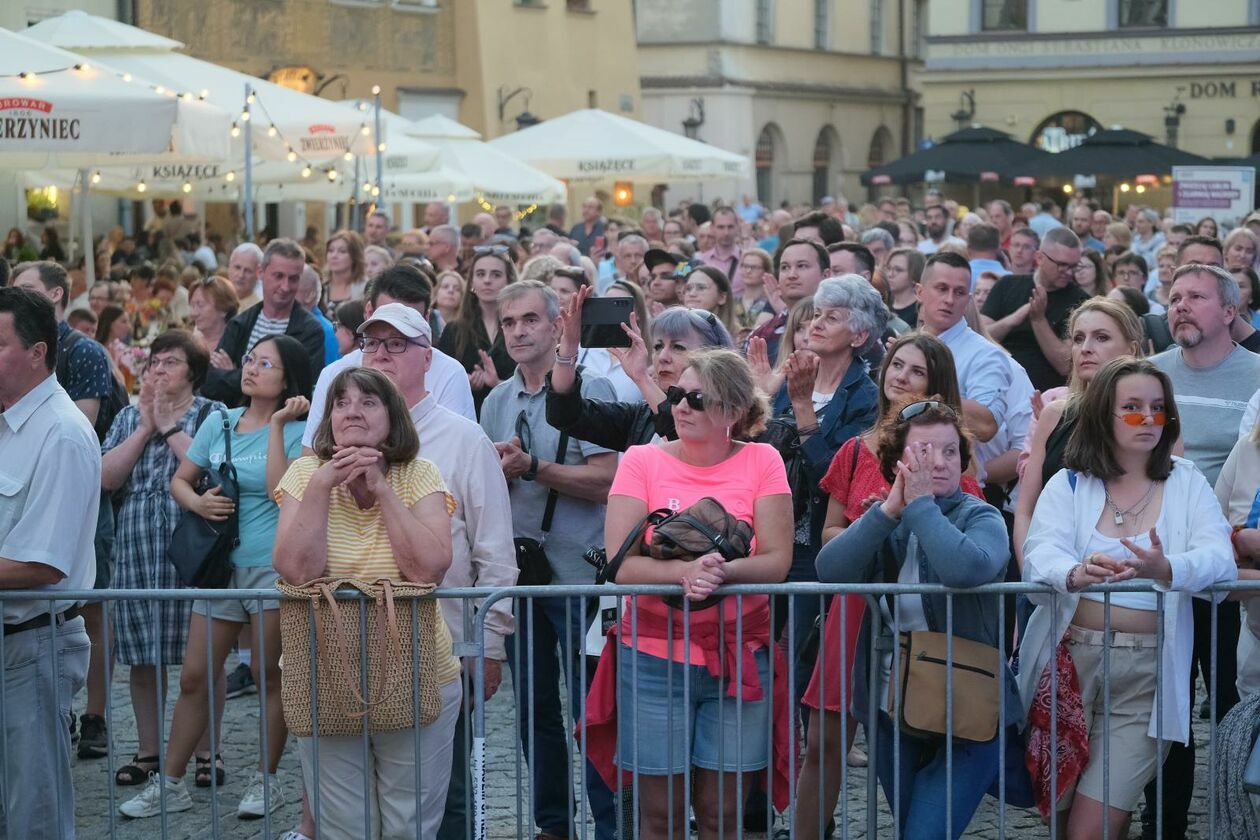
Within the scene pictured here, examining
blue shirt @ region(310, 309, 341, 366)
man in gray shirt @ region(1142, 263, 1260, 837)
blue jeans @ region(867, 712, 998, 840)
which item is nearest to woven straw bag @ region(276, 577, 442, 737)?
blue jeans @ region(867, 712, 998, 840)

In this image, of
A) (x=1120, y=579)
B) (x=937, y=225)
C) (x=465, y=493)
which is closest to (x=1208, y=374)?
(x=1120, y=579)

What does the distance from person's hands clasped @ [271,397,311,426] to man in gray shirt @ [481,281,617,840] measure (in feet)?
2.40

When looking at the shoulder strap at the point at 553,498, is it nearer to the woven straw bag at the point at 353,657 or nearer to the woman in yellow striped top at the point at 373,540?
the woman in yellow striped top at the point at 373,540

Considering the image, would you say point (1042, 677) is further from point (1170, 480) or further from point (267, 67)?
point (267, 67)

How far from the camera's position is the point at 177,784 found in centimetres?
713

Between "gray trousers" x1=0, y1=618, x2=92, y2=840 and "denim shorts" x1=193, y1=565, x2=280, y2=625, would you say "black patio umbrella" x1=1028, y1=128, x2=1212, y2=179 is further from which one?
"gray trousers" x1=0, y1=618, x2=92, y2=840

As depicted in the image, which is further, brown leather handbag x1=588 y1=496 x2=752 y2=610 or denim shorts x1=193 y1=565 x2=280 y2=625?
denim shorts x1=193 y1=565 x2=280 y2=625

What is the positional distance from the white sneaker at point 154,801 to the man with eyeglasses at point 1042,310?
5363 millimetres

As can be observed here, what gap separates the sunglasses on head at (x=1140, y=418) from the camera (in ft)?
18.4

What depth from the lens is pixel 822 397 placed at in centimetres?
693

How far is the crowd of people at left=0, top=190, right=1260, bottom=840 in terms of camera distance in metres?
5.48

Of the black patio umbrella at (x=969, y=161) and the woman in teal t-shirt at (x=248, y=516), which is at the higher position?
the black patio umbrella at (x=969, y=161)

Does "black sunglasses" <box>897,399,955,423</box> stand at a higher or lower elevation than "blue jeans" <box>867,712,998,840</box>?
higher

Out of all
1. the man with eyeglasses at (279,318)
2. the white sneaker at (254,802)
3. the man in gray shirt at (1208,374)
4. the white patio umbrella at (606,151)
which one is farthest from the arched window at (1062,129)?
the white sneaker at (254,802)
